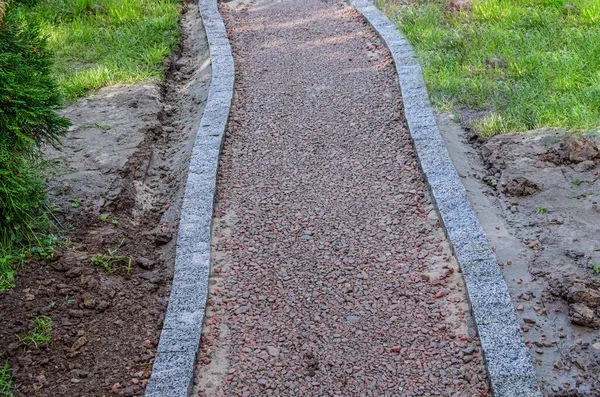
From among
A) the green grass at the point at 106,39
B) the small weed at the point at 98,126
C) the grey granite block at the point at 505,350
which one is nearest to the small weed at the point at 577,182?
the grey granite block at the point at 505,350

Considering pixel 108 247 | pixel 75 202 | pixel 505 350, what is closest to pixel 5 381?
pixel 108 247

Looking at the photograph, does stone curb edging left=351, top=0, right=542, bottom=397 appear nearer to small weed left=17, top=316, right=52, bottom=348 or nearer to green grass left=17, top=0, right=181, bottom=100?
small weed left=17, top=316, right=52, bottom=348

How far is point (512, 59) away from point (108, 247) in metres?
4.17

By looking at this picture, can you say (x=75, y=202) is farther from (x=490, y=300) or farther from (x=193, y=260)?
(x=490, y=300)

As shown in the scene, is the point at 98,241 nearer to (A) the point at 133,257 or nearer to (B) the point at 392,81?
(A) the point at 133,257

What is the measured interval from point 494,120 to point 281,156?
1.78m

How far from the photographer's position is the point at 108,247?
13.5ft

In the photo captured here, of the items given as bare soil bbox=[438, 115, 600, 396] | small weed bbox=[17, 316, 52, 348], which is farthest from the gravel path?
small weed bbox=[17, 316, 52, 348]

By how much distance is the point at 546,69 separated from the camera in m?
5.66

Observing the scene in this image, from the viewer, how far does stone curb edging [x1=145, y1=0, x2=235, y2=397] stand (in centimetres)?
313

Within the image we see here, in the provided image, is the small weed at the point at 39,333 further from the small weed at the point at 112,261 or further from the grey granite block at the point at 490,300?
the grey granite block at the point at 490,300

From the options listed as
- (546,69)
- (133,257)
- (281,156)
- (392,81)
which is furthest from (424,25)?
(133,257)

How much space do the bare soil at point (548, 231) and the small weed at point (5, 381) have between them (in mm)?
2618

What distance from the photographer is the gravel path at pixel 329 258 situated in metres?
3.19
